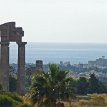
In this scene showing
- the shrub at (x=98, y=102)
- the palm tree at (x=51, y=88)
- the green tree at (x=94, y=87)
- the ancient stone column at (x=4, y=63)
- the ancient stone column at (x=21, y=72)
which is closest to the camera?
the palm tree at (x=51, y=88)

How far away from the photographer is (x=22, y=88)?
1930 inches

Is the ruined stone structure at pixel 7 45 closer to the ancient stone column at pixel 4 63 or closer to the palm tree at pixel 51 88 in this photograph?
the ancient stone column at pixel 4 63

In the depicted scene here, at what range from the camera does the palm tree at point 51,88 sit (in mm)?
24828

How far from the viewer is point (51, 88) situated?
25156 millimetres

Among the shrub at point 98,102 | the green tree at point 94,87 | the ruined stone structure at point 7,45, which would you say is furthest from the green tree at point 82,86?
the shrub at point 98,102

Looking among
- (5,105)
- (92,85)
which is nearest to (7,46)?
(5,105)

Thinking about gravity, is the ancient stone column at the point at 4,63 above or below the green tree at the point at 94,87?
above

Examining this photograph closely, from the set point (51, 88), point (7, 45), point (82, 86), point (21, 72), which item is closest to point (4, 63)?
point (7, 45)

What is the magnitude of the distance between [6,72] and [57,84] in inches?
865

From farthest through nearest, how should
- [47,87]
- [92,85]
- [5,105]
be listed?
[92,85], [5,105], [47,87]

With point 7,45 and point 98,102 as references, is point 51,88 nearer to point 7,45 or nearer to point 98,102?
point 98,102

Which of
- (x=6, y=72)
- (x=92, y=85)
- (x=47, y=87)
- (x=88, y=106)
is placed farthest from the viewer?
(x=92, y=85)

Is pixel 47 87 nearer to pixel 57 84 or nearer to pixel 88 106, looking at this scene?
pixel 57 84

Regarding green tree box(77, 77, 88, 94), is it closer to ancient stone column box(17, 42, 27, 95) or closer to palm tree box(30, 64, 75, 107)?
ancient stone column box(17, 42, 27, 95)
